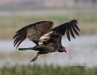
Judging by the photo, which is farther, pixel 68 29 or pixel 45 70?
pixel 45 70

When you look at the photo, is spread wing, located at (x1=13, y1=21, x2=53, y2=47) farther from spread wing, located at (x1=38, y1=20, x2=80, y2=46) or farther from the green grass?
the green grass

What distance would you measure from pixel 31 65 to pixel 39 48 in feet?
19.5

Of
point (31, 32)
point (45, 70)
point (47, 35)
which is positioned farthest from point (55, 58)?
point (47, 35)

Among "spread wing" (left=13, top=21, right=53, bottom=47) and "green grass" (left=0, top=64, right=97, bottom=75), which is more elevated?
"spread wing" (left=13, top=21, right=53, bottom=47)

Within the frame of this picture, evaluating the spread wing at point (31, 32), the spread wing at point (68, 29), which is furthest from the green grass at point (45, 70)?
the spread wing at point (68, 29)

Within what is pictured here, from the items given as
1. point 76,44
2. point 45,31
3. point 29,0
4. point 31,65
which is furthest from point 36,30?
point 29,0

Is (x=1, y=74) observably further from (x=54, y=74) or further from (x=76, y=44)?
(x=76, y=44)

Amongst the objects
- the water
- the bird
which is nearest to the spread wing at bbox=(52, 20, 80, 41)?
the bird

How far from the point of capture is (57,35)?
5.96 meters

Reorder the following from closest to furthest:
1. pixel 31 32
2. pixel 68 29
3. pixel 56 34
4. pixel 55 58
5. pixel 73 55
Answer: pixel 56 34, pixel 68 29, pixel 31 32, pixel 55 58, pixel 73 55

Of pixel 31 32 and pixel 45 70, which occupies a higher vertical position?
pixel 31 32

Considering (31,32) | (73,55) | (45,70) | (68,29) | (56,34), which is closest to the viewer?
(56,34)

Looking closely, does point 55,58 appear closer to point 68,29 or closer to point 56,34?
point 68,29

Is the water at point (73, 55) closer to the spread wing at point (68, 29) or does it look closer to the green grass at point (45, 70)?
the green grass at point (45, 70)
